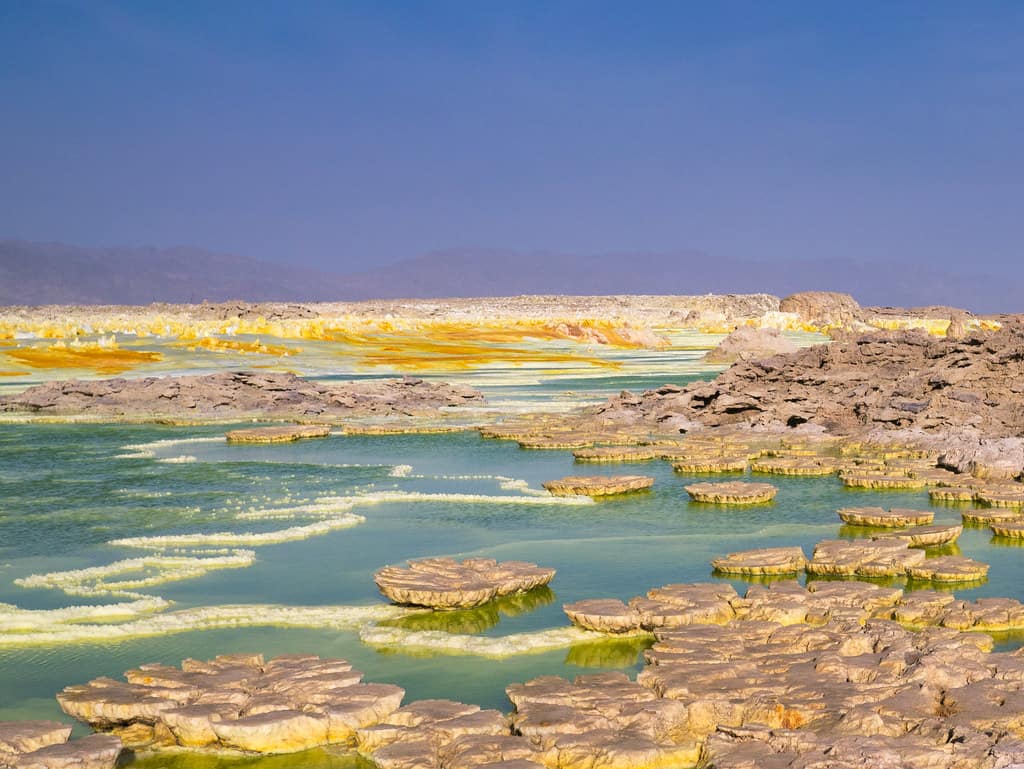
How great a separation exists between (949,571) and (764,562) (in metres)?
2.26

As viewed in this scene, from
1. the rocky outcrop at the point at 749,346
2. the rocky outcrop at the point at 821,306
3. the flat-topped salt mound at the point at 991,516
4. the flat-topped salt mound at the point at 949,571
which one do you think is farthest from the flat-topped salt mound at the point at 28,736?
the rocky outcrop at the point at 821,306

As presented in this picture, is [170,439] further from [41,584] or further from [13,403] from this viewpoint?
[41,584]

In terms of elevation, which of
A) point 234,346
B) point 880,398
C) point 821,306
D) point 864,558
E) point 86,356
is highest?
point 821,306

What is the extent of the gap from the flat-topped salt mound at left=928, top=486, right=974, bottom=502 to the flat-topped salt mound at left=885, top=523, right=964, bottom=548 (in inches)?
137

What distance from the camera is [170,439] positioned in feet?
101

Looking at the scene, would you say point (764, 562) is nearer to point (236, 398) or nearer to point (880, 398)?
point (880, 398)

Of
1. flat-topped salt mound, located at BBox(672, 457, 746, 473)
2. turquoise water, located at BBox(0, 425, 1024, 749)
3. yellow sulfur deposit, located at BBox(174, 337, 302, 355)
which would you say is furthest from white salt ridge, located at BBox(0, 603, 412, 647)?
yellow sulfur deposit, located at BBox(174, 337, 302, 355)

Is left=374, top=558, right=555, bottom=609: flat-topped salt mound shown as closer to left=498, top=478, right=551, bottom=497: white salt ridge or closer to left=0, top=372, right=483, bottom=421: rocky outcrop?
left=498, top=478, right=551, bottom=497: white salt ridge

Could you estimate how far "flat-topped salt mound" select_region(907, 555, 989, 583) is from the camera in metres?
14.2

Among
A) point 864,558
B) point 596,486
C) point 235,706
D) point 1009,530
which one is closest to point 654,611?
point 864,558

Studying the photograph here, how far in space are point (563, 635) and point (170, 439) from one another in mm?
21157

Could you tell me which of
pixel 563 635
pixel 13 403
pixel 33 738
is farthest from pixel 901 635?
pixel 13 403

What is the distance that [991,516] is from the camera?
59.5 feet

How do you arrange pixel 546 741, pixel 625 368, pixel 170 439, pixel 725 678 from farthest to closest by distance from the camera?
pixel 625 368 → pixel 170 439 → pixel 725 678 → pixel 546 741
